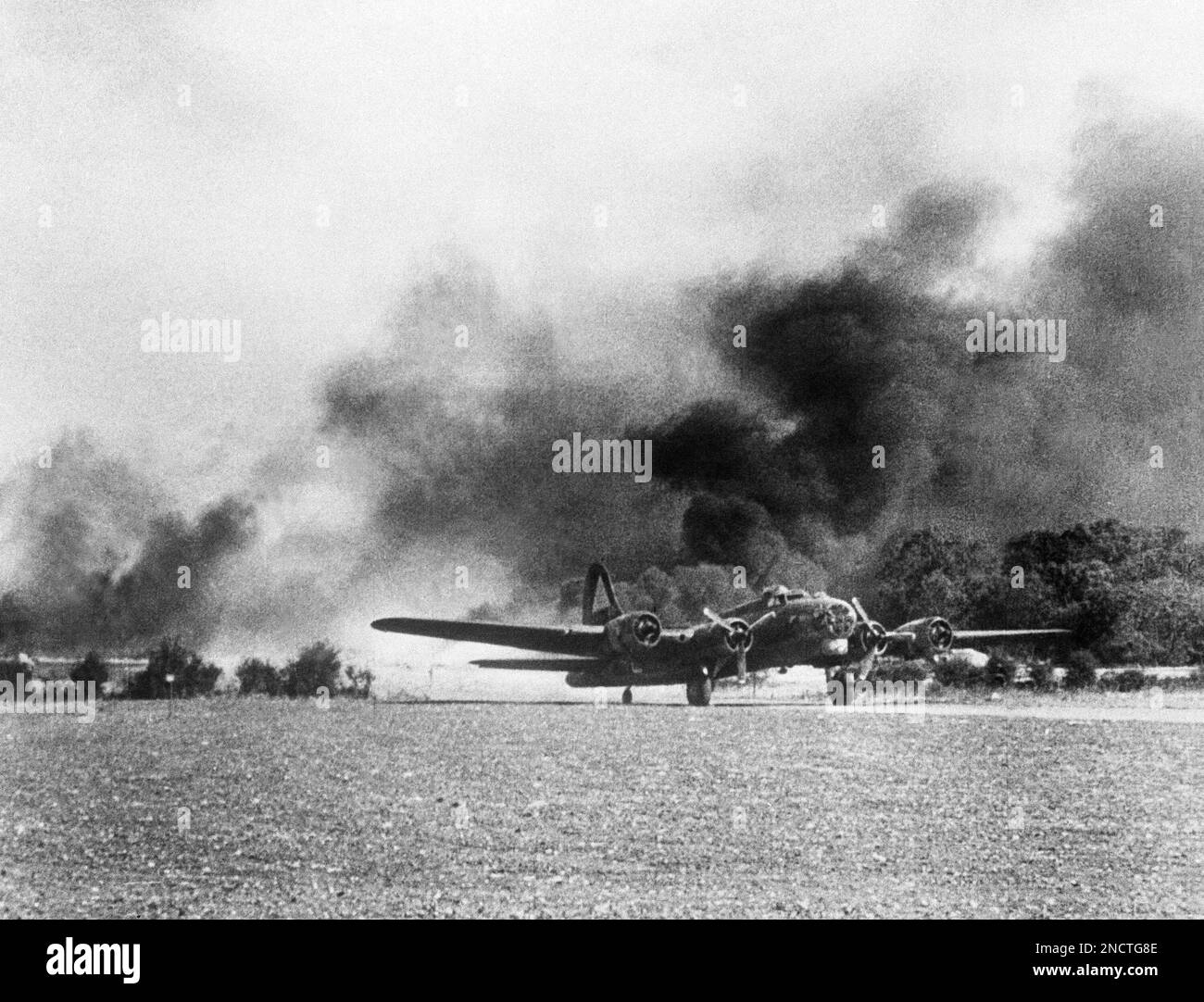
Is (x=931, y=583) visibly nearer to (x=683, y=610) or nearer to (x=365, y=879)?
(x=683, y=610)

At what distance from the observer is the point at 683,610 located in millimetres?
17297

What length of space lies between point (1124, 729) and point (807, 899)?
18.1 ft

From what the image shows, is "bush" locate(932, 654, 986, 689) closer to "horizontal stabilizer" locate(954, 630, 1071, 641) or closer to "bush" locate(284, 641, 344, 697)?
"horizontal stabilizer" locate(954, 630, 1071, 641)

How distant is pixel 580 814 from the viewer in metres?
15.3

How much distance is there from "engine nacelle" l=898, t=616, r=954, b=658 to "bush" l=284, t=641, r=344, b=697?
25.6ft

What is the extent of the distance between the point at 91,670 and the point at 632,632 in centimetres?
711

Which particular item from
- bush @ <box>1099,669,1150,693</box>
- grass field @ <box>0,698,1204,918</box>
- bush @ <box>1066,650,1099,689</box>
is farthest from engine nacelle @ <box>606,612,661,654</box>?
bush @ <box>1099,669,1150,693</box>

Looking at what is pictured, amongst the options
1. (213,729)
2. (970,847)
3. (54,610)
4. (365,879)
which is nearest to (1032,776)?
(970,847)

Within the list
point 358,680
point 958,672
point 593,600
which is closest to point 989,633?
point 958,672

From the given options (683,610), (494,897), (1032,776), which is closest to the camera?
(494,897)

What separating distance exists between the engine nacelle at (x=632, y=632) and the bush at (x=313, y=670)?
364 cm

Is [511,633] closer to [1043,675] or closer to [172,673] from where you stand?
[172,673]
